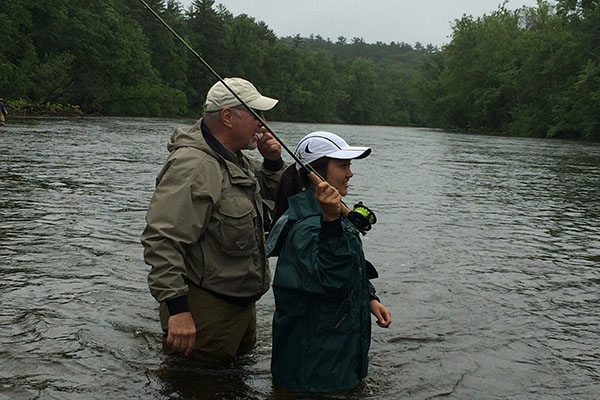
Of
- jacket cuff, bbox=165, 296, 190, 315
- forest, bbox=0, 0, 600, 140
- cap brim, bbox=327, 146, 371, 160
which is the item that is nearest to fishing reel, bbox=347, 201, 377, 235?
cap brim, bbox=327, 146, 371, 160

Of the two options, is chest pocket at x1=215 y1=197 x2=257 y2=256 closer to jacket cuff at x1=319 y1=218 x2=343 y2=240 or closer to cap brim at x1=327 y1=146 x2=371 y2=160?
cap brim at x1=327 y1=146 x2=371 y2=160

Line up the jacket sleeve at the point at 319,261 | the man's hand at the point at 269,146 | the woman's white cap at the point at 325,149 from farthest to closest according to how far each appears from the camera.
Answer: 1. the man's hand at the point at 269,146
2. the woman's white cap at the point at 325,149
3. the jacket sleeve at the point at 319,261

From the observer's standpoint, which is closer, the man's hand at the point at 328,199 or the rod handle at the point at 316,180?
the man's hand at the point at 328,199

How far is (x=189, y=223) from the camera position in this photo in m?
3.63

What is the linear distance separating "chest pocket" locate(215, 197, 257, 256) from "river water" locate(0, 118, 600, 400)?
90 cm

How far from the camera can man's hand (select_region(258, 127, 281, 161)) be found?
442 cm

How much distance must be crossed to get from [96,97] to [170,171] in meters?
61.4

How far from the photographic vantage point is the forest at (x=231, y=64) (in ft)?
179

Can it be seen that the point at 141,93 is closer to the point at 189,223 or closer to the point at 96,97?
the point at 96,97

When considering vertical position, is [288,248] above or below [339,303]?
above

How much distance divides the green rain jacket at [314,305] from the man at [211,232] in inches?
14.8

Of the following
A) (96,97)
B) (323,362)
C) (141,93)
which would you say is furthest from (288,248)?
(141,93)

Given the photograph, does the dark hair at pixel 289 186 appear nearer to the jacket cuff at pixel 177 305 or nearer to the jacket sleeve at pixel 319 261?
the jacket sleeve at pixel 319 261

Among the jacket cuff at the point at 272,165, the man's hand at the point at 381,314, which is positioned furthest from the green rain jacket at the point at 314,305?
the jacket cuff at the point at 272,165
